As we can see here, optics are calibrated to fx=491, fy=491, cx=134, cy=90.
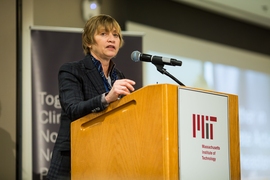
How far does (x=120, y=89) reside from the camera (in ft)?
6.63

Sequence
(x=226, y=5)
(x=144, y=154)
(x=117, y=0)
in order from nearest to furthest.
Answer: (x=144, y=154), (x=117, y=0), (x=226, y=5)

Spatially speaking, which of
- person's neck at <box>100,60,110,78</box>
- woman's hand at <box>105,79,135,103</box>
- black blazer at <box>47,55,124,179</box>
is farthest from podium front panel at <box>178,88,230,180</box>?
person's neck at <box>100,60,110,78</box>

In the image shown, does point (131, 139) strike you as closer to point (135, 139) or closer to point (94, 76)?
point (135, 139)

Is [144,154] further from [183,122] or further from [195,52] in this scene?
[195,52]

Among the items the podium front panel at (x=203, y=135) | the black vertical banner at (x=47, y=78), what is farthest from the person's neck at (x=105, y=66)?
the black vertical banner at (x=47, y=78)

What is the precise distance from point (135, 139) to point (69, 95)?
46 centimetres

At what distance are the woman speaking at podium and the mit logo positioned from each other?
30cm

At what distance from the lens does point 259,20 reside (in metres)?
7.34

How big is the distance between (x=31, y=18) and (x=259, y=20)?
3861 mm

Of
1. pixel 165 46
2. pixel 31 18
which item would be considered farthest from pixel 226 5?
pixel 31 18

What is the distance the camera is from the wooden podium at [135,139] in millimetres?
1909

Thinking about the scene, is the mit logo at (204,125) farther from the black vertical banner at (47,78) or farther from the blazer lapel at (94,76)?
the black vertical banner at (47,78)

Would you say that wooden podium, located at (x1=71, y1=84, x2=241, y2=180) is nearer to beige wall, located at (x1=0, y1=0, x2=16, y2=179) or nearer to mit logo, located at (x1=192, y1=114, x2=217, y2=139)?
mit logo, located at (x1=192, y1=114, x2=217, y2=139)

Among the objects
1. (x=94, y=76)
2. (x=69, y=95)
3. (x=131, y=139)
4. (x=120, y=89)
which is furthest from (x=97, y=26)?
(x=131, y=139)
